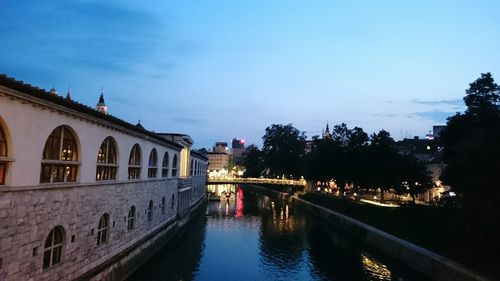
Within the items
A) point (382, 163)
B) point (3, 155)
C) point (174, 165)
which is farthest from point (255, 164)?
point (3, 155)

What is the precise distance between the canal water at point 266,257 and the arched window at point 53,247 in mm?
9736

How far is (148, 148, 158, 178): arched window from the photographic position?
35.1 meters

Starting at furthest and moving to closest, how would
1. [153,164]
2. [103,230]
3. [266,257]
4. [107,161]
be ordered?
1. [266,257]
2. [153,164]
3. [107,161]
4. [103,230]

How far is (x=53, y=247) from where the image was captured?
1825 cm

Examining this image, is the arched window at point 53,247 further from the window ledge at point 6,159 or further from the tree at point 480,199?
the tree at point 480,199

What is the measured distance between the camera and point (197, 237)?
46.7m

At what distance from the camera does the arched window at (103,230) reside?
77.5 feet

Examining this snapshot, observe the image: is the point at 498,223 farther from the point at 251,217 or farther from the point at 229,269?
the point at 251,217

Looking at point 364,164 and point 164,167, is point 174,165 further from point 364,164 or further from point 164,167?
point 364,164

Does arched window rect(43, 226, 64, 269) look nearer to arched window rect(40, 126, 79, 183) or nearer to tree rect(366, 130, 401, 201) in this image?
arched window rect(40, 126, 79, 183)

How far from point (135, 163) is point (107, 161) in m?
6.05

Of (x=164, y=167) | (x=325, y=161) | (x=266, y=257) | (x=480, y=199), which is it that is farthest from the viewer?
(x=325, y=161)

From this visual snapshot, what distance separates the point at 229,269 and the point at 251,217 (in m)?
35.4

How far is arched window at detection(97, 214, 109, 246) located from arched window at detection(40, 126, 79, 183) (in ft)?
15.5
